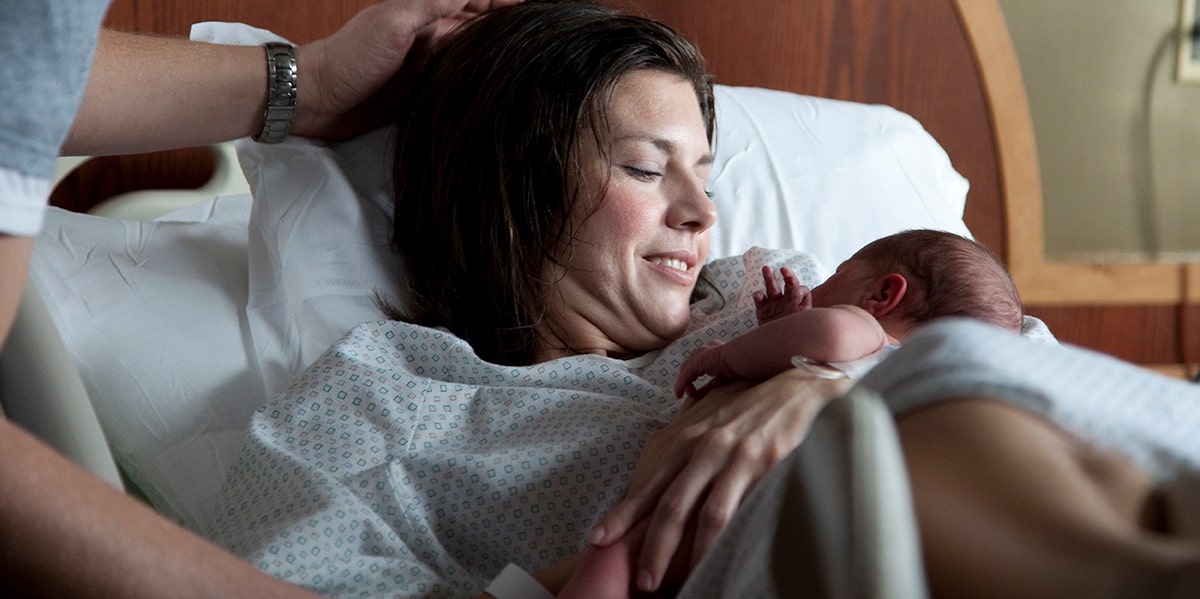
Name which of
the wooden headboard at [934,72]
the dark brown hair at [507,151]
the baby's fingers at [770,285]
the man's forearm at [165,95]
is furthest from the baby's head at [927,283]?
the wooden headboard at [934,72]

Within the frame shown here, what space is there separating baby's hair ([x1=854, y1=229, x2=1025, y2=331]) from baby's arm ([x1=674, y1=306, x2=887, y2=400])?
153 millimetres

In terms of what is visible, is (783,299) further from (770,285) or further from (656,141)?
(656,141)

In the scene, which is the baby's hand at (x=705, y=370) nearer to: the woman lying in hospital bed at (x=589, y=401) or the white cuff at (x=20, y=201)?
the woman lying in hospital bed at (x=589, y=401)

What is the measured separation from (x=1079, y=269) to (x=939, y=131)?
1.58 ft

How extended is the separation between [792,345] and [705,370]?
10 cm

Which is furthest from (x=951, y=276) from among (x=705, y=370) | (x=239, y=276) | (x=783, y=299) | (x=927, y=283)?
(x=239, y=276)

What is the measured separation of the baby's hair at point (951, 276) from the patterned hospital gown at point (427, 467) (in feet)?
0.91

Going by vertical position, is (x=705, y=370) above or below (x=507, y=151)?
below

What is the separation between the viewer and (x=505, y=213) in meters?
1.21

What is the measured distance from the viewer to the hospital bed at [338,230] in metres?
0.82

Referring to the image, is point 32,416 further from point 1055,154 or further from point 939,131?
point 1055,154

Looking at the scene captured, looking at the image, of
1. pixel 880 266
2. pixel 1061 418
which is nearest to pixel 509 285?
pixel 880 266

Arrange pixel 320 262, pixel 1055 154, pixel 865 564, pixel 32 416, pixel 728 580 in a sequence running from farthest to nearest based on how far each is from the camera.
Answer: pixel 1055 154 → pixel 320 262 → pixel 32 416 → pixel 728 580 → pixel 865 564

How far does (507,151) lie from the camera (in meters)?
1.21
